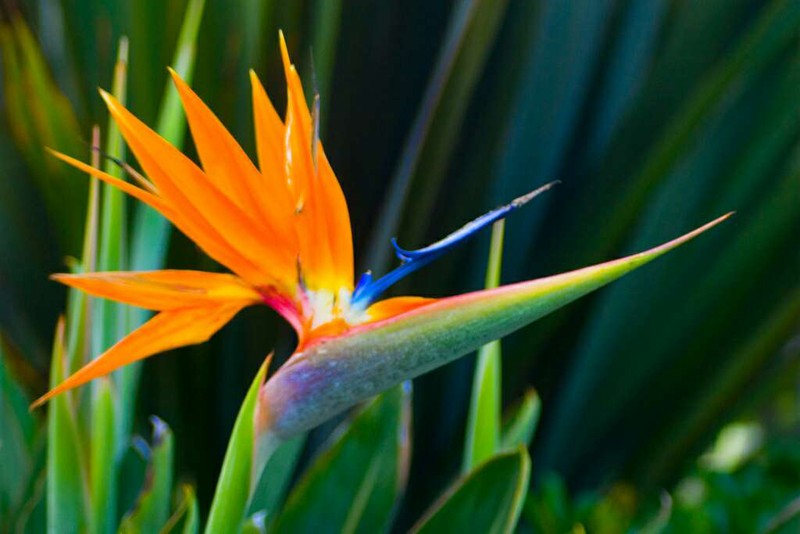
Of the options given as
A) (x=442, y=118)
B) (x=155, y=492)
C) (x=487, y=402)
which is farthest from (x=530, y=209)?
(x=155, y=492)

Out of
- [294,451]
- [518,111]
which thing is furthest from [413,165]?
[294,451]

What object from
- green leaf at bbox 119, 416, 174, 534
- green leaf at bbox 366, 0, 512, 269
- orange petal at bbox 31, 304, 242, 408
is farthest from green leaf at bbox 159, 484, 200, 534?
green leaf at bbox 366, 0, 512, 269

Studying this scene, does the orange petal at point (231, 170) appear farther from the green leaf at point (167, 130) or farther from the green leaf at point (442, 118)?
the green leaf at point (442, 118)

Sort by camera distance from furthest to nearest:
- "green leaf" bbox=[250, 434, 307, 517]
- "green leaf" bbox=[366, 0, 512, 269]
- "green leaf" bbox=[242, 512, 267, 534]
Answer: "green leaf" bbox=[366, 0, 512, 269], "green leaf" bbox=[250, 434, 307, 517], "green leaf" bbox=[242, 512, 267, 534]

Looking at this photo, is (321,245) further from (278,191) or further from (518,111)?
(518,111)

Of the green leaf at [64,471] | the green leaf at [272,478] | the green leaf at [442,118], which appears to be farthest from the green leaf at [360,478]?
the green leaf at [442,118]

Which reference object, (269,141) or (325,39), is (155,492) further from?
(325,39)

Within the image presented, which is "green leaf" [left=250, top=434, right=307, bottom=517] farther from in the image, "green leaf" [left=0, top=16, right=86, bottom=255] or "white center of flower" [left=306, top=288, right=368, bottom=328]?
"green leaf" [left=0, top=16, right=86, bottom=255]
